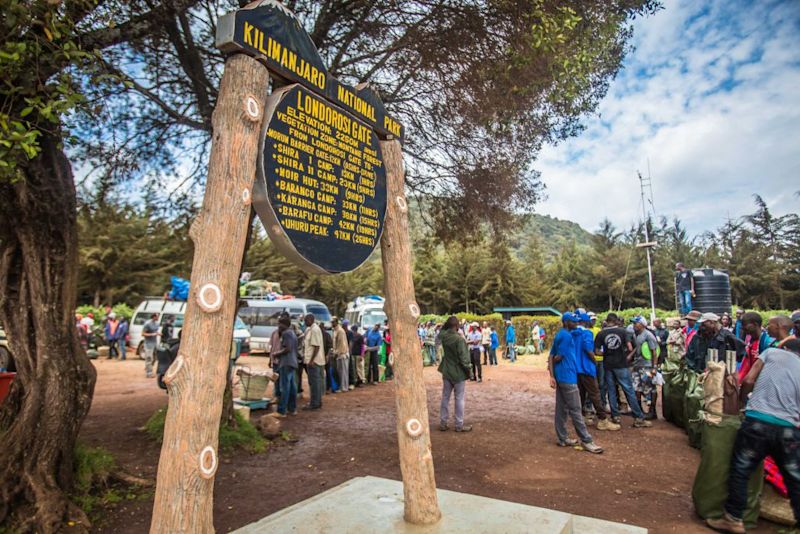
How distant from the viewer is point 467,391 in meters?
12.1

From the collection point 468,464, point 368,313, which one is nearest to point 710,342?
point 468,464

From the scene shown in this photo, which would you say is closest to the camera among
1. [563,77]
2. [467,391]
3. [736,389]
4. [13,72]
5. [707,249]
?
[13,72]

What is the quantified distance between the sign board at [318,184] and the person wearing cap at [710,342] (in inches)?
221

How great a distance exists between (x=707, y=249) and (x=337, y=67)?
51674 mm

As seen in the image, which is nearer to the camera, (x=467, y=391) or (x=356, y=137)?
(x=356, y=137)

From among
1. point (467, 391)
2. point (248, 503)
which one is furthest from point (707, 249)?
point (248, 503)

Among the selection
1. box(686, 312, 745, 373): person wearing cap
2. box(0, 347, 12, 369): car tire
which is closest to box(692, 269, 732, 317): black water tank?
box(686, 312, 745, 373): person wearing cap

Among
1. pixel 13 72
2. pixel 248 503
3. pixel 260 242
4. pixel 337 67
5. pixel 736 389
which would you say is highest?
pixel 260 242

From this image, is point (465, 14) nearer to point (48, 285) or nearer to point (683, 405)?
point (48, 285)

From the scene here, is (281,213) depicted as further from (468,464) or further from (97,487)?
(468,464)

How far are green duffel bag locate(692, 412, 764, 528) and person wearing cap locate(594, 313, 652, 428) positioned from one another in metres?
3.42

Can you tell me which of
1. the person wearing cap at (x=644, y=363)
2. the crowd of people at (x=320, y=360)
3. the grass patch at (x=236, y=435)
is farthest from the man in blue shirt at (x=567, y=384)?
the grass patch at (x=236, y=435)

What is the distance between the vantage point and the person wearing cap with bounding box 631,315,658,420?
7.96 metres

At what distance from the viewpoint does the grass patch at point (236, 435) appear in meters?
6.70
